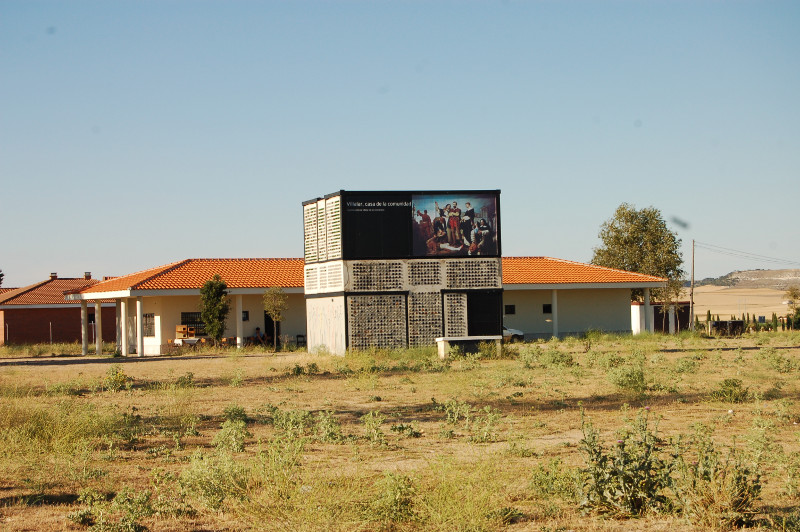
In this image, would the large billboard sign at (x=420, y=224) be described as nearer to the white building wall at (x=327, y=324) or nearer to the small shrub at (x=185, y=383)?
the white building wall at (x=327, y=324)

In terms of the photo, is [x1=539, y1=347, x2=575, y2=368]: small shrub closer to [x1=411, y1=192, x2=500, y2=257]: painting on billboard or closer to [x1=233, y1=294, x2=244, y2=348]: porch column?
[x1=411, y1=192, x2=500, y2=257]: painting on billboard

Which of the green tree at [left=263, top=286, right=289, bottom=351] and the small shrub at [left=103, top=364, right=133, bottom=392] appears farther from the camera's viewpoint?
the green tree at [left=263, top=286, right=289, bottom=351]

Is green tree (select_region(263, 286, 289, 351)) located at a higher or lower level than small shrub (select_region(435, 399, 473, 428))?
higher

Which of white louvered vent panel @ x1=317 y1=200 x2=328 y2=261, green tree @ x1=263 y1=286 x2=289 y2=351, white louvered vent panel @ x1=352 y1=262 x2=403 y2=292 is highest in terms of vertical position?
white louvered vent panel @ x1=317 y1=200 x2=328 y2=261

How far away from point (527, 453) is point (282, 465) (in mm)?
3781

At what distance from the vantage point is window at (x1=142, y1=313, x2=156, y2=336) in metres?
39.5

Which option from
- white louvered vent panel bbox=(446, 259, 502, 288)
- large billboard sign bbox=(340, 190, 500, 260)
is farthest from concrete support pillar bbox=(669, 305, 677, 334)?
large billboard sign bbox=(340, 190, 500, 260)

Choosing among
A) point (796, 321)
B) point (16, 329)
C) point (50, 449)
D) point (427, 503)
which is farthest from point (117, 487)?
point (796, 321)

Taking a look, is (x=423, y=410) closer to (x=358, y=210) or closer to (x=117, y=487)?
(x=117, y=487)

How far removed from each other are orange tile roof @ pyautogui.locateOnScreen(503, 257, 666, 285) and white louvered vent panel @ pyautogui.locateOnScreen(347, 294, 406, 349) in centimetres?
1077

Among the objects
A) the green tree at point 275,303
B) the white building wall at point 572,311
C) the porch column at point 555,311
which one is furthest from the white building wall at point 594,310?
the green tree at point 275,303

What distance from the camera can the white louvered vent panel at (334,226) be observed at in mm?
30312

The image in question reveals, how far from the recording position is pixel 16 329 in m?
49.2

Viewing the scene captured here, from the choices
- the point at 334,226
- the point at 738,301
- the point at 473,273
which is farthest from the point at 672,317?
the point at 738,301
